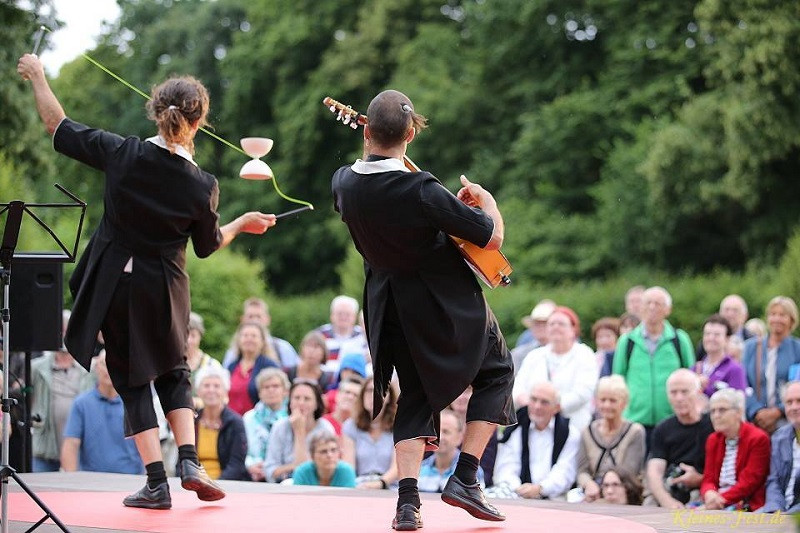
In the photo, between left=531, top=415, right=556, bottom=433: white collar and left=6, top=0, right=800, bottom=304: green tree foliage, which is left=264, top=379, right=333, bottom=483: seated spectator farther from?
left=6, top=0, right=800, bottom=304: green tree foliage

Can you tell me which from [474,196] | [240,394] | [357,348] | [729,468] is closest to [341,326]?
[357,348]

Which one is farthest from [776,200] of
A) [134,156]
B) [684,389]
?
[134,156]

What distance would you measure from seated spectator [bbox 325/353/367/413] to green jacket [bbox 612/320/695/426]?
201 cm

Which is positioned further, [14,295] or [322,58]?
[322,58]

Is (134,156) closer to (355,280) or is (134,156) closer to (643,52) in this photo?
(355,280)

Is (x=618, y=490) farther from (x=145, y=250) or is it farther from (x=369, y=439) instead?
(x=145, y=250)

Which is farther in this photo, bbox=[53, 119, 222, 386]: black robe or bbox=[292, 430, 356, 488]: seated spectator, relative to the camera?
bbox=[292, 430, 356, 488]: seated spectator

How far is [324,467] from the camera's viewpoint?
9016 mm

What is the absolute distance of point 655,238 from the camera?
2856 centimetres

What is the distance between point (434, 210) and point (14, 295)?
4.32 m

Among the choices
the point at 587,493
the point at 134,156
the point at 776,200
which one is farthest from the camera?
the point at 776,200

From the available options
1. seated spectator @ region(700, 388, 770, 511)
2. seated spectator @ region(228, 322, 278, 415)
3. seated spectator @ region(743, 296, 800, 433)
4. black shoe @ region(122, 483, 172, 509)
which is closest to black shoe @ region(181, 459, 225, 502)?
black shoe @ region(122, 483, 172, 509)

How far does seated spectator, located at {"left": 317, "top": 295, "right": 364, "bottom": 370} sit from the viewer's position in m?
12.3

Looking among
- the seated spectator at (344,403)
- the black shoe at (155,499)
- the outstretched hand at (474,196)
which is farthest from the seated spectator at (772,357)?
the black shoe at (155,499)
